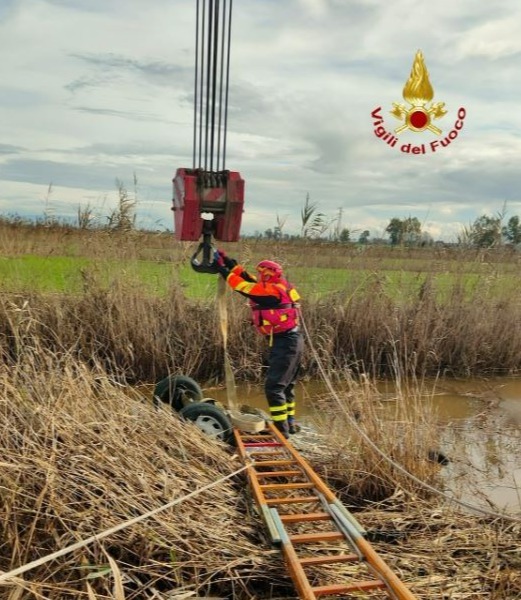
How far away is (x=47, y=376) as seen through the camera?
169 inches

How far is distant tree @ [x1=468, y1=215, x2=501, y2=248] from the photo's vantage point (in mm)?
9789

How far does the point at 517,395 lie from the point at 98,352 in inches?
235

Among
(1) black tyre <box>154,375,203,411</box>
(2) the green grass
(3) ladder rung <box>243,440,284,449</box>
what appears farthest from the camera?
(2) the green grass

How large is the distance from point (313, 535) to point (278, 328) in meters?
2.96

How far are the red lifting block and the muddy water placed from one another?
2.09 m

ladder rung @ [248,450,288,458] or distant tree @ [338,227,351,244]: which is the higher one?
distant tree @ [338,227,351,244]

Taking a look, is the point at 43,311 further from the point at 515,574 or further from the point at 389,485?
the point at 515,574

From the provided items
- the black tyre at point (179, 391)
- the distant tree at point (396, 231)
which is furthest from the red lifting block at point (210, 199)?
the distant tree at point (396, 231)

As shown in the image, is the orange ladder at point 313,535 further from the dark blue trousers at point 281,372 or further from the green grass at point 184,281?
the green grass at point 184,281

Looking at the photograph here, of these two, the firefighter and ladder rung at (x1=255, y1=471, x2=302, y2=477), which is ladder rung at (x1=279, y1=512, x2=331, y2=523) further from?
the firefighter

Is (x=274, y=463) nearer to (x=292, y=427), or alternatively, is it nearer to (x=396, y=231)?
(x=292, y=427)

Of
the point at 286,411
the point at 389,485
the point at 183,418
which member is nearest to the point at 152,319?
the point at 286,411

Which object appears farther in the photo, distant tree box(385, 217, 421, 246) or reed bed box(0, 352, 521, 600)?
distant tree box(385, 217, 421, 246)

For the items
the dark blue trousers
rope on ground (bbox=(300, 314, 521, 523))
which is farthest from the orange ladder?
the dark blue trousers
